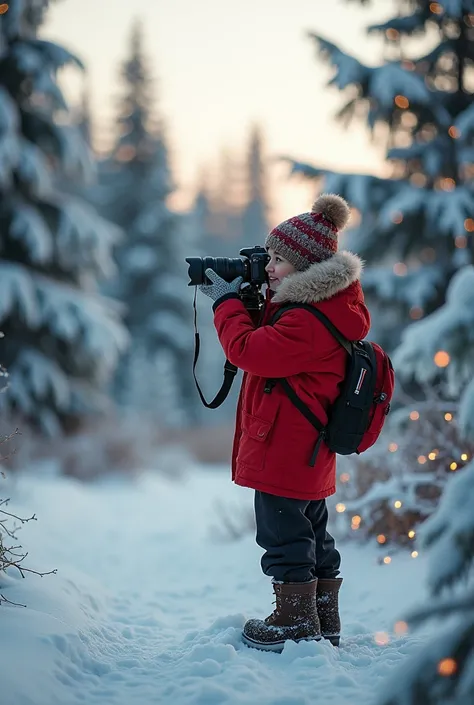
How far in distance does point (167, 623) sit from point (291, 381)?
6.70 feet

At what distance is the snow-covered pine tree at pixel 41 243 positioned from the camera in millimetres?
10273

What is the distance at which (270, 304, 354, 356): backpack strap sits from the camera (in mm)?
3211

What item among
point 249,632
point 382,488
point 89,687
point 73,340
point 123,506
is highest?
point 73,340

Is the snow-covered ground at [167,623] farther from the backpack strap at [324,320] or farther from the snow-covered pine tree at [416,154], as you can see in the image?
the snow-covered pine tree at [416,154]

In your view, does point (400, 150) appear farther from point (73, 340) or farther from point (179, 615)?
point (179, 615)

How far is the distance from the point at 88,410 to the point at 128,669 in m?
9.03

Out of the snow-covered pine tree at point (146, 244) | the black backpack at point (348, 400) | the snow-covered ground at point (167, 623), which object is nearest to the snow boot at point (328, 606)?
the snow-covered ground at point (167, 623)

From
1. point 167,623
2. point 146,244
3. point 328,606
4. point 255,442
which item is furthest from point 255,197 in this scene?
point 255,442

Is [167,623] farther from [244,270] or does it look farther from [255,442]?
[244,270]

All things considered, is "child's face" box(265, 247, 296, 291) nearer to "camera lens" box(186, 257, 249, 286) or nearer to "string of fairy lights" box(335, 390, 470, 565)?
"camera lens" box(186, 257, 249, 286)

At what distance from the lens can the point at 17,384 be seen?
10578mm

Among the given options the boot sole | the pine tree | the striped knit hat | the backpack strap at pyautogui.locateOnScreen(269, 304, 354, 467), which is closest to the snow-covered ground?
the boot sole

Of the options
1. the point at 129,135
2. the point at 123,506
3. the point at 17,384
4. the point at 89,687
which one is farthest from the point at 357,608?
the point at 129,135

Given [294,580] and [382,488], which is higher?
[382,488]
